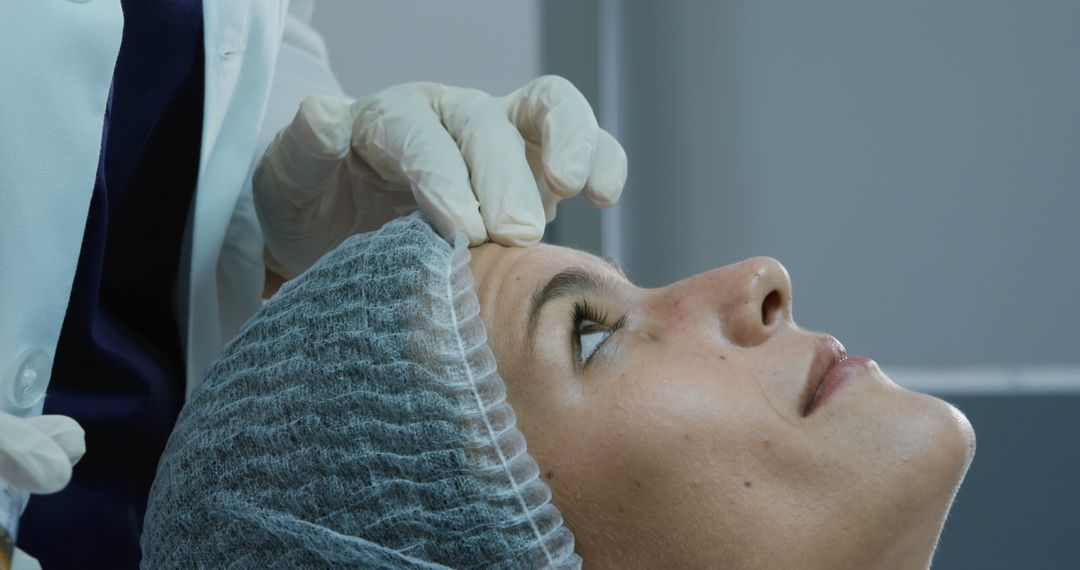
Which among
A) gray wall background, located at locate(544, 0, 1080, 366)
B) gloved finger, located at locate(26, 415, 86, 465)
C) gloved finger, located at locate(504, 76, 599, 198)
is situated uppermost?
gloved finger, located at locate(504, 76, 599, 198)

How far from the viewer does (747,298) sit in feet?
2.99

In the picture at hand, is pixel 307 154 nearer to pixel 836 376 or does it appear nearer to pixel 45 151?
pixel 45 151

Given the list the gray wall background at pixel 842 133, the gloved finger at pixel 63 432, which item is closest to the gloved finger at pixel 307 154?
the gloved finger at pixel 63 432

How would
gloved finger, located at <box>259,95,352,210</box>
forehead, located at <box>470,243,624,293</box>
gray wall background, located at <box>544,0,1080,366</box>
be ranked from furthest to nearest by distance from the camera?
gray wall background, located at <box>544,0,1080,366</box>
gloved finger, located at <box>259,95,352,210</box>
forehead, located at <box>470,243,624,293</box>

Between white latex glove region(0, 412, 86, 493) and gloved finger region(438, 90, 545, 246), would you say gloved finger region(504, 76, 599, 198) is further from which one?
white latex glove region(0, 412, 86, 493)

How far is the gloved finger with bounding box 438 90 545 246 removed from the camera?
982mm

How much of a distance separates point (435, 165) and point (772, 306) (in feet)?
1.22

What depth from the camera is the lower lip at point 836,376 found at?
864 millimetres

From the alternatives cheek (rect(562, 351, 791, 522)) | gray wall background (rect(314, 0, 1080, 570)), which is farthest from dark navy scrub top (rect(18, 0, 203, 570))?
gray wall background (rect(314, 0, 1080, 570))

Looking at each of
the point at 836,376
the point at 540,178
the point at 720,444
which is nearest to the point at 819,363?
the point at 836,376

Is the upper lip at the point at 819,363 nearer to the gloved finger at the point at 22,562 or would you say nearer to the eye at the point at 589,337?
the eye at the point at 589,337

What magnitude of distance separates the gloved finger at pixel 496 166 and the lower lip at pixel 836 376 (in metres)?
0.31

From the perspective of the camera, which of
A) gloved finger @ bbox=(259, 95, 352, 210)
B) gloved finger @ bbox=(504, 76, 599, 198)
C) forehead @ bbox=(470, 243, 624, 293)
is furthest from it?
gloved finger @ bbox=(259, 95, 352, 210)

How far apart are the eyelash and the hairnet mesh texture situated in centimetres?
9
